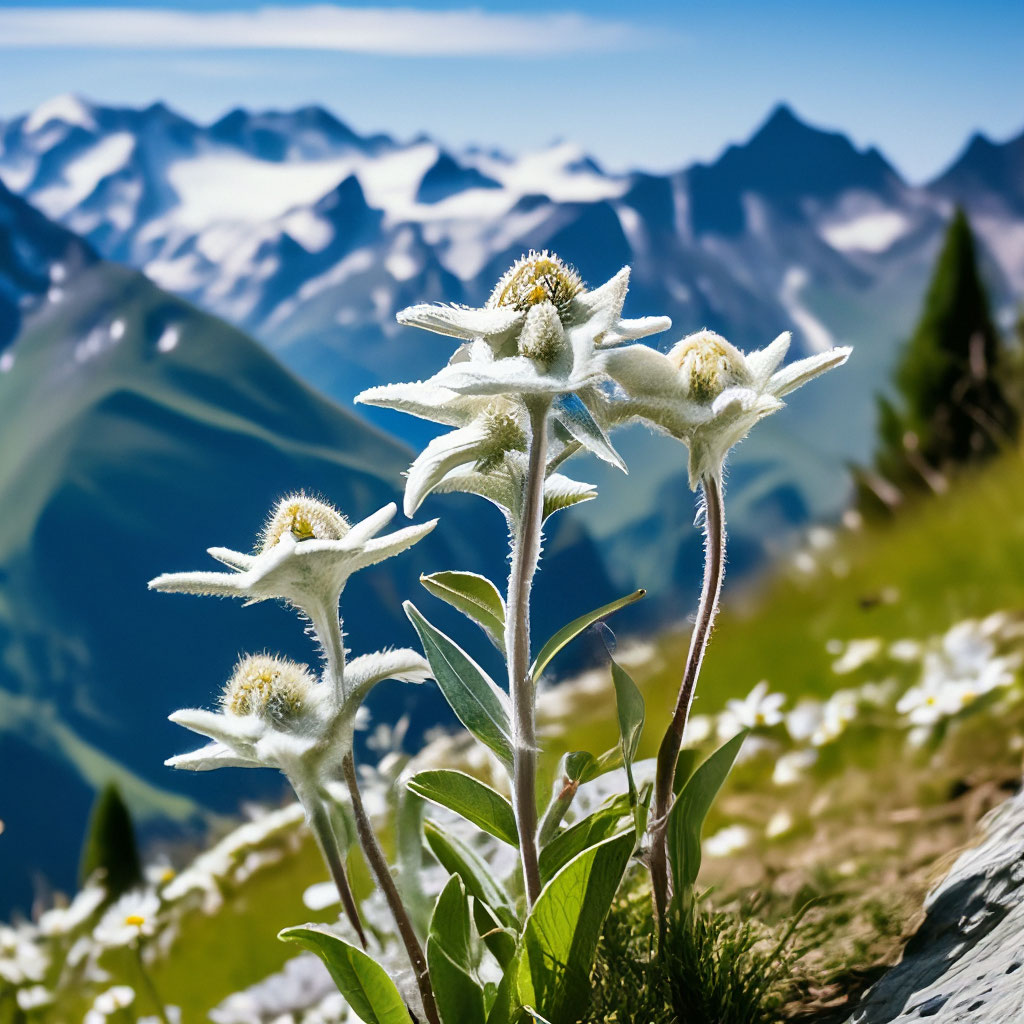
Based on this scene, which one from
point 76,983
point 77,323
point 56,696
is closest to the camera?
point 76,983

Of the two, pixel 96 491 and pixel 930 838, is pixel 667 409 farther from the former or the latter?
pixel 96 491

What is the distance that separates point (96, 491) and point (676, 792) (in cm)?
438

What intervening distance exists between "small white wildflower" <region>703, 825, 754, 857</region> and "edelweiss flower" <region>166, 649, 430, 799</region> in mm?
727

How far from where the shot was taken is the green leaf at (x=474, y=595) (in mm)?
716

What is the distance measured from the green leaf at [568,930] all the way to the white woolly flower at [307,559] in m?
0.20

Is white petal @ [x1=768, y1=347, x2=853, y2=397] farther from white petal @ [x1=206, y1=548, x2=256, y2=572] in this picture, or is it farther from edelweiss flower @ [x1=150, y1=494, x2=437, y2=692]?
white petal @ [x1=206, y1=548, x2=256, y2=572]

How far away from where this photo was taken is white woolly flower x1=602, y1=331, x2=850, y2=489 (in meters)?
0.61

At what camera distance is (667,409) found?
2.03ft

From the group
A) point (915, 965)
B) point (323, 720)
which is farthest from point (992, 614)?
point (323, 720)

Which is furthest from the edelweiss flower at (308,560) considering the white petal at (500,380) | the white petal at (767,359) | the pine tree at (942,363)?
the pine tree at (942,363)

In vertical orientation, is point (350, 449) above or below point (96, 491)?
below

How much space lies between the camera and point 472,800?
2.30 ft

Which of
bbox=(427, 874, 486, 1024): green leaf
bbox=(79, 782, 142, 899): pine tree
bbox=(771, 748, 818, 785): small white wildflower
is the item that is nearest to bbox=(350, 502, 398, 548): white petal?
bbox=(427, 874, 486, 1024): green leaf

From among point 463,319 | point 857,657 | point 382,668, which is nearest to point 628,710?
point 382,668
